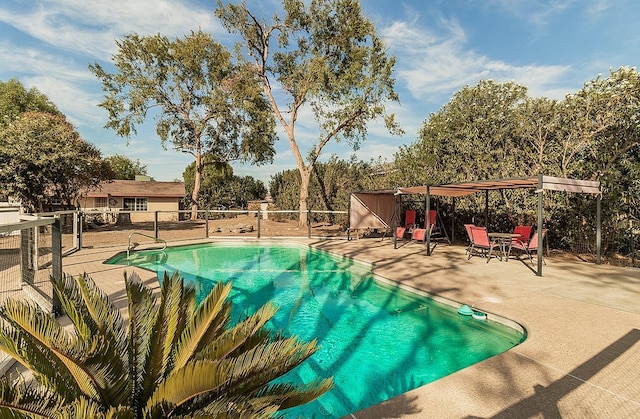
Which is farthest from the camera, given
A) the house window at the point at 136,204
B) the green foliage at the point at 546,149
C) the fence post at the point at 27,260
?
the house window at the point at 136,204

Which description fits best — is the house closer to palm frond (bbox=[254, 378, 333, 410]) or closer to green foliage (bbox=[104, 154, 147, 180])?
green foliage (bbox=[104, 154, 147, 180])

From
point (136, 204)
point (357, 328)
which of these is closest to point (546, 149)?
point (357, 328)

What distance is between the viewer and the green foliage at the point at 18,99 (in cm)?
2223

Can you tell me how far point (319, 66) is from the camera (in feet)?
58.7

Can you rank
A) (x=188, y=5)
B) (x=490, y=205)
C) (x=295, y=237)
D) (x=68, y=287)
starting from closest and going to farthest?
1. (x=68, y=287)
2. (x=490, y=205)
3. (x=188, y=5)
4. (x=295, y=237)

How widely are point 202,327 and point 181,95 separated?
2790cm

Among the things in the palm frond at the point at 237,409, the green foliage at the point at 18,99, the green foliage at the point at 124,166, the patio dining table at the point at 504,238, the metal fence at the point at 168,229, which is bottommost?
the metal fence at the point at 168,229

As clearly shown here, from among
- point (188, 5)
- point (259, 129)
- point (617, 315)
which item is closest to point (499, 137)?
point (617, 315)

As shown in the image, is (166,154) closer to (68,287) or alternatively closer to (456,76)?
(456,76)

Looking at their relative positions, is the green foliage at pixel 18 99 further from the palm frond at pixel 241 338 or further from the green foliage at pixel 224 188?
the palm frond at pixel 241 338

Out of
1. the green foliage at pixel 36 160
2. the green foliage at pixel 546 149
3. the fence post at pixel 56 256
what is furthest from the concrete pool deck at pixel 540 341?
the green foliage at pixel 36 160

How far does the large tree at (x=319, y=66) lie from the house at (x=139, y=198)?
15730 mm

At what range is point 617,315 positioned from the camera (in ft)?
15.4

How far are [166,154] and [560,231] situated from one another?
1094 inches
